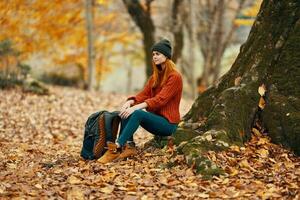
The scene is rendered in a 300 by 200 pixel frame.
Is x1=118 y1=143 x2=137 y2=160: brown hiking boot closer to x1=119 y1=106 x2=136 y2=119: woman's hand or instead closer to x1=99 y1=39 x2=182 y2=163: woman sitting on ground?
x1=99 y1=39 x2=182 y2=163: woman sitting on ground

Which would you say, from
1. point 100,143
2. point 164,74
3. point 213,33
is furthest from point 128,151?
point 213,33

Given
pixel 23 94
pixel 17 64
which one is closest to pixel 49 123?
pixel 23 94

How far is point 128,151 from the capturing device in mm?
6660

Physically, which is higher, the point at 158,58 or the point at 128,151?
the point at 158,58

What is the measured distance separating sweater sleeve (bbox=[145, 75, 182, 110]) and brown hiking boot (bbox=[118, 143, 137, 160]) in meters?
0.57

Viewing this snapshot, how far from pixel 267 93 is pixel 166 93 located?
4.21ft

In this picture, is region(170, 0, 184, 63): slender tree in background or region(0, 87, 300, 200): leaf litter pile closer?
region(0, 87, 300, 200): leaf litter pile

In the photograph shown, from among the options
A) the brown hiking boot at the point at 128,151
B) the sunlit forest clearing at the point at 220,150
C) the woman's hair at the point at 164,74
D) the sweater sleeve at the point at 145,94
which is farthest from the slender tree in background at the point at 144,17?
the brown hiking boot at the point at 128,151

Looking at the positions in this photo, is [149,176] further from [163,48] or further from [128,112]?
[163,48]

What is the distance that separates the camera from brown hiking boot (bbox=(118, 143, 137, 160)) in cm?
661

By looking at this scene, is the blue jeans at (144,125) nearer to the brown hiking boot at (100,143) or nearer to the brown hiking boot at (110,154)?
the brown hiking boot at (110,154)

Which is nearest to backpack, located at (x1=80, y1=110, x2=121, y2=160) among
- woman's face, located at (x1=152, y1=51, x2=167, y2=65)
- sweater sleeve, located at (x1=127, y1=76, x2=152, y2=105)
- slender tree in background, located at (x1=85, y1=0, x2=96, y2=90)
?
sweater sleeve, located at (x1=127, y1=76, x2=152, y2=105)

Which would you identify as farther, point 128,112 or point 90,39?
point 90,39

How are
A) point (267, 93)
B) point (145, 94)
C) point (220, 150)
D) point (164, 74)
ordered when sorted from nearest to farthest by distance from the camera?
point (220, 150) < point (267, 93) < point (164, 74) < point (145, 94)
